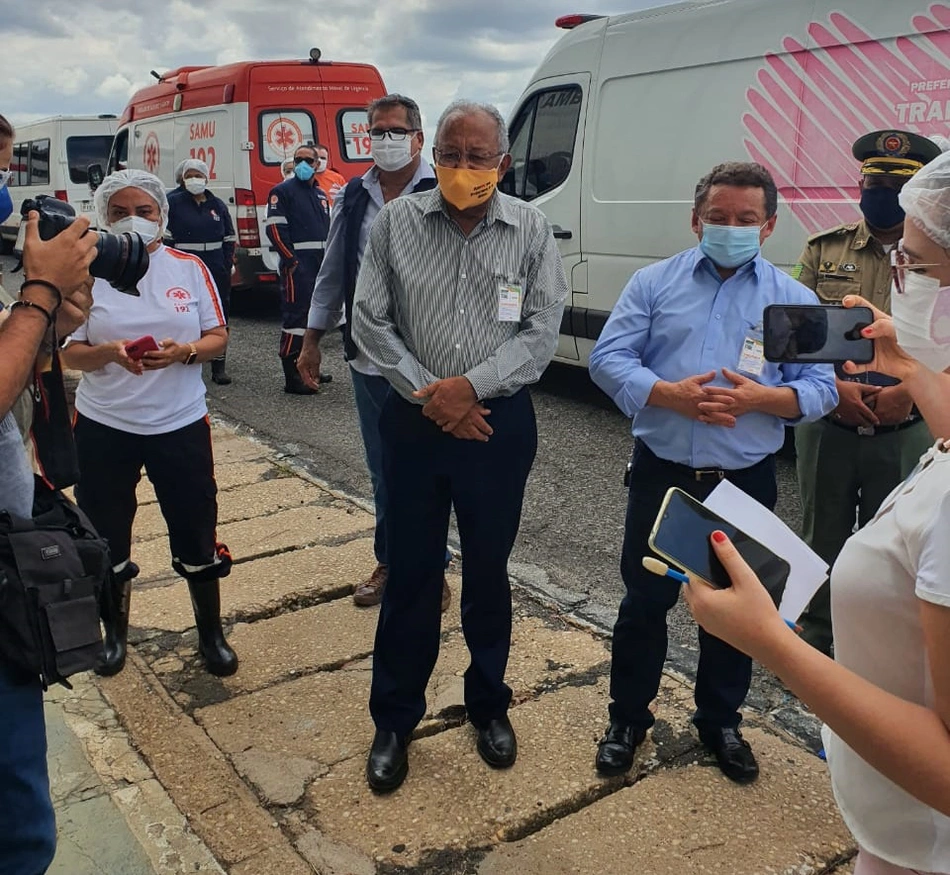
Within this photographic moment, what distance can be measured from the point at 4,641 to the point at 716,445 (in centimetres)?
183

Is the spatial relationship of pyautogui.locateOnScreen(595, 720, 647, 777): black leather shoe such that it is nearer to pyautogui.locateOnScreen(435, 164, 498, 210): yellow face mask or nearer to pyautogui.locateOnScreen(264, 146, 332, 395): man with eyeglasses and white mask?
pyautogui.locateOnScreen(435, 164, 498, 210): yellow face mask

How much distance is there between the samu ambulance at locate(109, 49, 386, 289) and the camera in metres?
10.1

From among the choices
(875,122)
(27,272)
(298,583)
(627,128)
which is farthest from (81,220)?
(627,128)

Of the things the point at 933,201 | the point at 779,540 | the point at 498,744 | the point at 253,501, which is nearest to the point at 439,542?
the point at 498,744

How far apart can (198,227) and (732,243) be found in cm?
642

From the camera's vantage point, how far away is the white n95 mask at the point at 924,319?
4.33 ft

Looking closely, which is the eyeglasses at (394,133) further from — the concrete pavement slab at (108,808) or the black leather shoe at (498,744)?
the concrete pavement slab at (108,808)

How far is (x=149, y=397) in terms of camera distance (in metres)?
3.11

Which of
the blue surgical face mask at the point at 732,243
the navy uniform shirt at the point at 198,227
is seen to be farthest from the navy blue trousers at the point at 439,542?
the navy uniform shirt at the point at 198,227

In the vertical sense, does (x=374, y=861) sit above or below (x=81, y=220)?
below

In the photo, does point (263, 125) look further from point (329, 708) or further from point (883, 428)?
point (883, 428)

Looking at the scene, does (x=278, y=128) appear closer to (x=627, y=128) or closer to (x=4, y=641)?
(x=627, y=128)

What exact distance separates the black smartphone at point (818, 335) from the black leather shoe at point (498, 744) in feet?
4.66

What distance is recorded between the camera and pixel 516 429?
265cm
